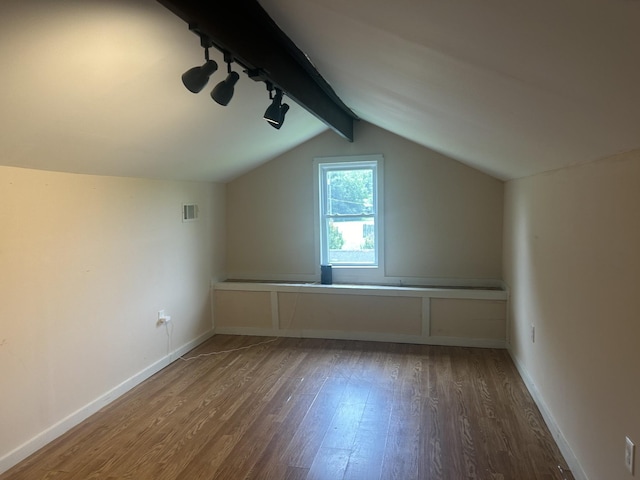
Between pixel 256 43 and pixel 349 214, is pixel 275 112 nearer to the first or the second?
pixel 256 43

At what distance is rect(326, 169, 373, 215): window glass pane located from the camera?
4.78 metres

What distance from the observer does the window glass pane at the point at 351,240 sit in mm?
4812

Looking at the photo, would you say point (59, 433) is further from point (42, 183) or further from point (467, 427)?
point (467, 427)

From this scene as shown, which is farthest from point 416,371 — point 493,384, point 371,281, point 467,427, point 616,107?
point 616,107

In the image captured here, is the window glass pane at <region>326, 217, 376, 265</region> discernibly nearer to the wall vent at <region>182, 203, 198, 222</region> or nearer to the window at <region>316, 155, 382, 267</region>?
the window at <region>316, 155, 382, 267</region>

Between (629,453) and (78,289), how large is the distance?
122 inches

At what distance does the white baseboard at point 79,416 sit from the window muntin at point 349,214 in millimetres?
1918

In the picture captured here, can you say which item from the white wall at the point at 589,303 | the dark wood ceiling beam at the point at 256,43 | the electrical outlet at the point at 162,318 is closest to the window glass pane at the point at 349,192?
the dark wood ceiling beam at the point at 256,43

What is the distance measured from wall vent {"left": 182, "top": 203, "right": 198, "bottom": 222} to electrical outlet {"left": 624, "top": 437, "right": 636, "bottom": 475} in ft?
11.9

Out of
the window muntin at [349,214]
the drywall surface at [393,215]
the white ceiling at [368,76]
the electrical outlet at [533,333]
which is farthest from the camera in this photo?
the window muntin at [349,214]

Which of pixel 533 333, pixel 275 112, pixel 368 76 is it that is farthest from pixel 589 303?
pixel 275 112

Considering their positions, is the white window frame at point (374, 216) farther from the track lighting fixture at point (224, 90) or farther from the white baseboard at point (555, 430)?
the track lighting fixture at point (224, 90)

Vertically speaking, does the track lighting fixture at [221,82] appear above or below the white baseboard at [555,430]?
above

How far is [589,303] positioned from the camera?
204 cm
